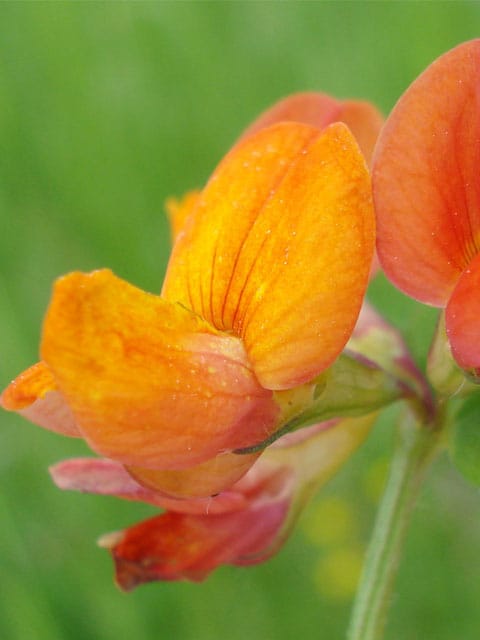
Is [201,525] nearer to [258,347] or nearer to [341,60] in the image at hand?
[258,347]

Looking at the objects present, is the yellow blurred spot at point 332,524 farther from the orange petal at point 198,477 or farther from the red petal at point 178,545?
the orange petal at point 198,477

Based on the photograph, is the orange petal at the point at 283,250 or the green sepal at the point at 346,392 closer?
the orange petal at the point at 283,250

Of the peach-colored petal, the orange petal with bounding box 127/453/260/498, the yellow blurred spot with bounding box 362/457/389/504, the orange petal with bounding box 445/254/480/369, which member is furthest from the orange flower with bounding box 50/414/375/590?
the yellow blurred spot with bounding box 362/457/389/504

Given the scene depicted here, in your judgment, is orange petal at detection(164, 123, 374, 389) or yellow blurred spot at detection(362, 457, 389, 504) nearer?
orange petal at detection(164, 123, 374, 389)

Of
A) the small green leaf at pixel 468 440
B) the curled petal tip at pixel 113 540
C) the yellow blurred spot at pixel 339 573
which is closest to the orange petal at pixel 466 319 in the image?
the small green leaf at pixel 468 440

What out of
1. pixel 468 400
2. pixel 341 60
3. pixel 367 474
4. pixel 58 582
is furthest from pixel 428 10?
pixel 468 400

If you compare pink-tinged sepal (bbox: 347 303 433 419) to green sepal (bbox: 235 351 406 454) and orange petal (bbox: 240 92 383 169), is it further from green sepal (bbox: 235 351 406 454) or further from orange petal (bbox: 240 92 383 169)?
orange petal (bbox: 240 92 383 169)
